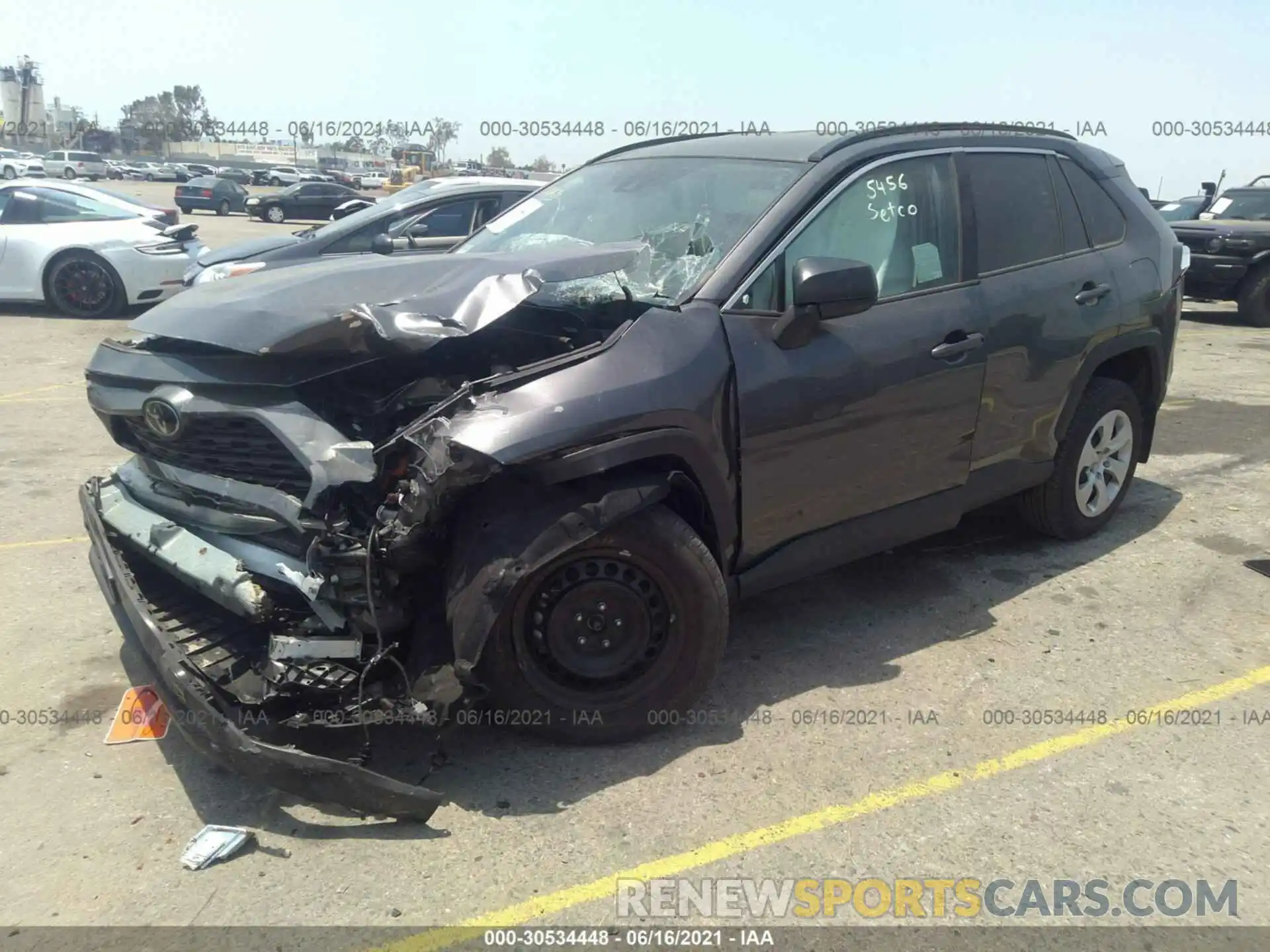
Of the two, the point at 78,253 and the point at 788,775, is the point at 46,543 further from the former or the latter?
the point at 78,253

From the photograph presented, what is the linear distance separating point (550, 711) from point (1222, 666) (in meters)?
2.70

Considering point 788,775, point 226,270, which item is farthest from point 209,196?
point 788,775

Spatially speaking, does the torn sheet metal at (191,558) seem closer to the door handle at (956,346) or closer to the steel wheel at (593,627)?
the steel wheel at (593,627)

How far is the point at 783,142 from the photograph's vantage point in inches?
161

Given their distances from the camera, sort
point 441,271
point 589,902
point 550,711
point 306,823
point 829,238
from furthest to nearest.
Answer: point 829,238 < point 441,271 < point 550,711 < point 306,823 < point 589,902

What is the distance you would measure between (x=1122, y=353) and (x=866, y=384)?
1975 millimetres

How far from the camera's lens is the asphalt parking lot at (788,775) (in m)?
2.72

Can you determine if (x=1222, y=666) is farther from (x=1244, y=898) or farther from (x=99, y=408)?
(x=99, y=408)

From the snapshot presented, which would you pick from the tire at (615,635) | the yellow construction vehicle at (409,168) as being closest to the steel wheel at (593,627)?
the tire at (615,635)

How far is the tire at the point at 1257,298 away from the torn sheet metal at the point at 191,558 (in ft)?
45.8

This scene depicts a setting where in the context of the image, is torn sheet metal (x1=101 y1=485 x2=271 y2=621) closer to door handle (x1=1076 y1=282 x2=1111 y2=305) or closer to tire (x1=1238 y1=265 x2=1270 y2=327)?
door handle (x1=1076 y1=282 x2=1111 y2=305)

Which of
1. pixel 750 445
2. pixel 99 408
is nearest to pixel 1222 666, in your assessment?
pixel 750 445

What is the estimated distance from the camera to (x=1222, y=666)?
3924 mm

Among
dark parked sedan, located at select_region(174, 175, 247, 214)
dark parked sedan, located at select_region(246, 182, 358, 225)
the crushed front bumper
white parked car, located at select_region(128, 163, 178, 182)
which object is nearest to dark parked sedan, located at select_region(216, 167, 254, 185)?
white parked car, located at select_region(128, 163, 178, 182)
